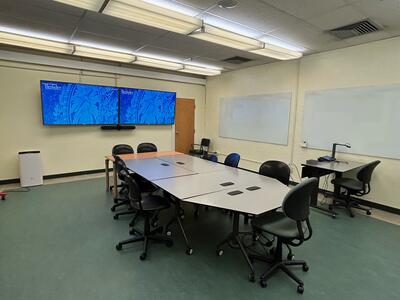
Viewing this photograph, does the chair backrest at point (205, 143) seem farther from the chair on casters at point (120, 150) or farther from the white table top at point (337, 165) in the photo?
the white table top at point (337, 165)

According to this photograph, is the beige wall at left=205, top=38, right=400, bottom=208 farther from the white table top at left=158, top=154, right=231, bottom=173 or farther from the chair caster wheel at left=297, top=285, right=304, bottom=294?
the chair caster wheel at left=297, top=285, right=304, bottom=294

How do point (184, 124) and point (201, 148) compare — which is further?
point (201, 148)

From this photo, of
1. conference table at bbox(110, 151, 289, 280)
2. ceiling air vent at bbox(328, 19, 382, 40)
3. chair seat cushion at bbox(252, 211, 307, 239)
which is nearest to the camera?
chair seat cushion at bbox(252, 211, 307, 239)

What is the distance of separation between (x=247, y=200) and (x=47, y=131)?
4.89 m

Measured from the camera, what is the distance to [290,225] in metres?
2.16

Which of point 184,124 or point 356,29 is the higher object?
point 356,29

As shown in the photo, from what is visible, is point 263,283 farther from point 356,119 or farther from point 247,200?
point 356,119

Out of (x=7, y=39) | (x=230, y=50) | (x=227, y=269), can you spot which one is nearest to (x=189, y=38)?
(x=230, y=50)

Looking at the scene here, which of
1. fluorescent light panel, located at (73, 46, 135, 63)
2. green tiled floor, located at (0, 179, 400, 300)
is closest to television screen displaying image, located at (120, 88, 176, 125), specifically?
fluorescent light panel, located at (73, 46, 135, 63)

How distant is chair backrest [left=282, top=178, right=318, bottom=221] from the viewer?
1.90 m

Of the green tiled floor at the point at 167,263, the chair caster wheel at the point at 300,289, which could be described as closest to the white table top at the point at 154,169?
the green tiled floor at the point at 167,263

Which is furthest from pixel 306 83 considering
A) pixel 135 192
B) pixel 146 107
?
pixel 135 192

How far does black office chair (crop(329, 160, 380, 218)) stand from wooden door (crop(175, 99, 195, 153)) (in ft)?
14.9

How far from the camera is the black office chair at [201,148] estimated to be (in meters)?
7.22
